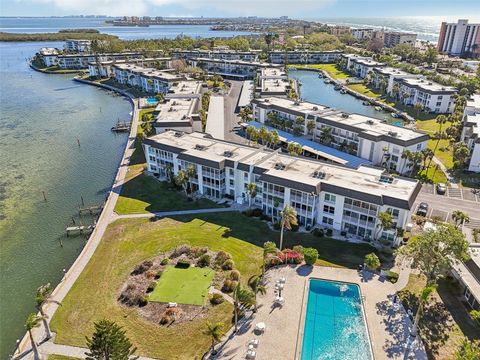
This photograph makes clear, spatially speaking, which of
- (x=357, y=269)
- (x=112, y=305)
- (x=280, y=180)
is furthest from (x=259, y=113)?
(x=112, y=305)

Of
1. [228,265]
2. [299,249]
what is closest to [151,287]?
[228,265]

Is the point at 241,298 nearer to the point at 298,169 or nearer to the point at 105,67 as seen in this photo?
the point at 298,169

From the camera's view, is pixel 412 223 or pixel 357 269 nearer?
pixel 357 269

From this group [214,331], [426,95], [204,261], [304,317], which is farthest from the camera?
[426,95]

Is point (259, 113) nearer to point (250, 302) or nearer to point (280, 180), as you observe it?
point (280, 180)

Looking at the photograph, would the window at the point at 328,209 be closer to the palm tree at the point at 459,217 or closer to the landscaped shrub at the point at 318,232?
the landscaped shrub at the point at 318,232

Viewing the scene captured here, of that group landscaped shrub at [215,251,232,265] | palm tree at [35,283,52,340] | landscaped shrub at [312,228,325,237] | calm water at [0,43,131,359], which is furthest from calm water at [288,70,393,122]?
palm tree at [35,283,52,340]

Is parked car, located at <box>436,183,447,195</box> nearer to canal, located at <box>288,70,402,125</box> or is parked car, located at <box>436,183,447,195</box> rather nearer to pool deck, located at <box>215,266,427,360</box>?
pool deck, located at <box>215,266,427,360</box>
